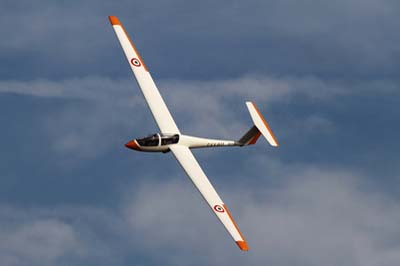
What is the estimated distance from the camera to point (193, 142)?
96.8 metres

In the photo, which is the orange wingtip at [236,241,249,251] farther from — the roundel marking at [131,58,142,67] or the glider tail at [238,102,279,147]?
the roundel marking at [131,58,142,67]

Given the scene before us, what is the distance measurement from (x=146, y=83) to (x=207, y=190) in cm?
1676

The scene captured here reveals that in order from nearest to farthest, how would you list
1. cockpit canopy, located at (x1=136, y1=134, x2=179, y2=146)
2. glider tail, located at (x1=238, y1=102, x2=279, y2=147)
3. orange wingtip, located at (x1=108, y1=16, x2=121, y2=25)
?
cockpit canopy, located at (x1=136, y1=134, x2=179, y2=146) → glider tail, located at (x1=238, y1=102, x2=279, y2=147) → orange wingtip, located at (x1=108, y1=16, x2=121, y2=25)

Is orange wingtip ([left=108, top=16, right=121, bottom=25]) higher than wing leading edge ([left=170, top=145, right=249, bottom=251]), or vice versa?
orange wingtip ([left=108, top=16, right=121, bottom=25])

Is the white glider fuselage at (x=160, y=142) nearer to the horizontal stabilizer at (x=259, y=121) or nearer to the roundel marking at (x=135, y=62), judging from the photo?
the horizontal stabilizer at (x=259, y=121)

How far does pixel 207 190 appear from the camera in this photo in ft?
298

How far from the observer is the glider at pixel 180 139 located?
90438mm

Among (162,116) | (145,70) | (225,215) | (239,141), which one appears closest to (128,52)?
(145,70)

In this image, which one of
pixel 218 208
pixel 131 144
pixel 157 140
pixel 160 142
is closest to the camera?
pixel 218 208

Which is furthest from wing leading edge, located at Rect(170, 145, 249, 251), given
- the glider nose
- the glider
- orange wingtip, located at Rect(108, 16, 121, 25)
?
orange wingtip, located at Rect(108, 16, 121, 25)

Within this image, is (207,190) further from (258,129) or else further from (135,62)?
(135,62)

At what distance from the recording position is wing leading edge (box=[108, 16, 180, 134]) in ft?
320

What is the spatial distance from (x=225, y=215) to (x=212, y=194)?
3.34 m

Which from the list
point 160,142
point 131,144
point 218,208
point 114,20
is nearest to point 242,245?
point 218,208
